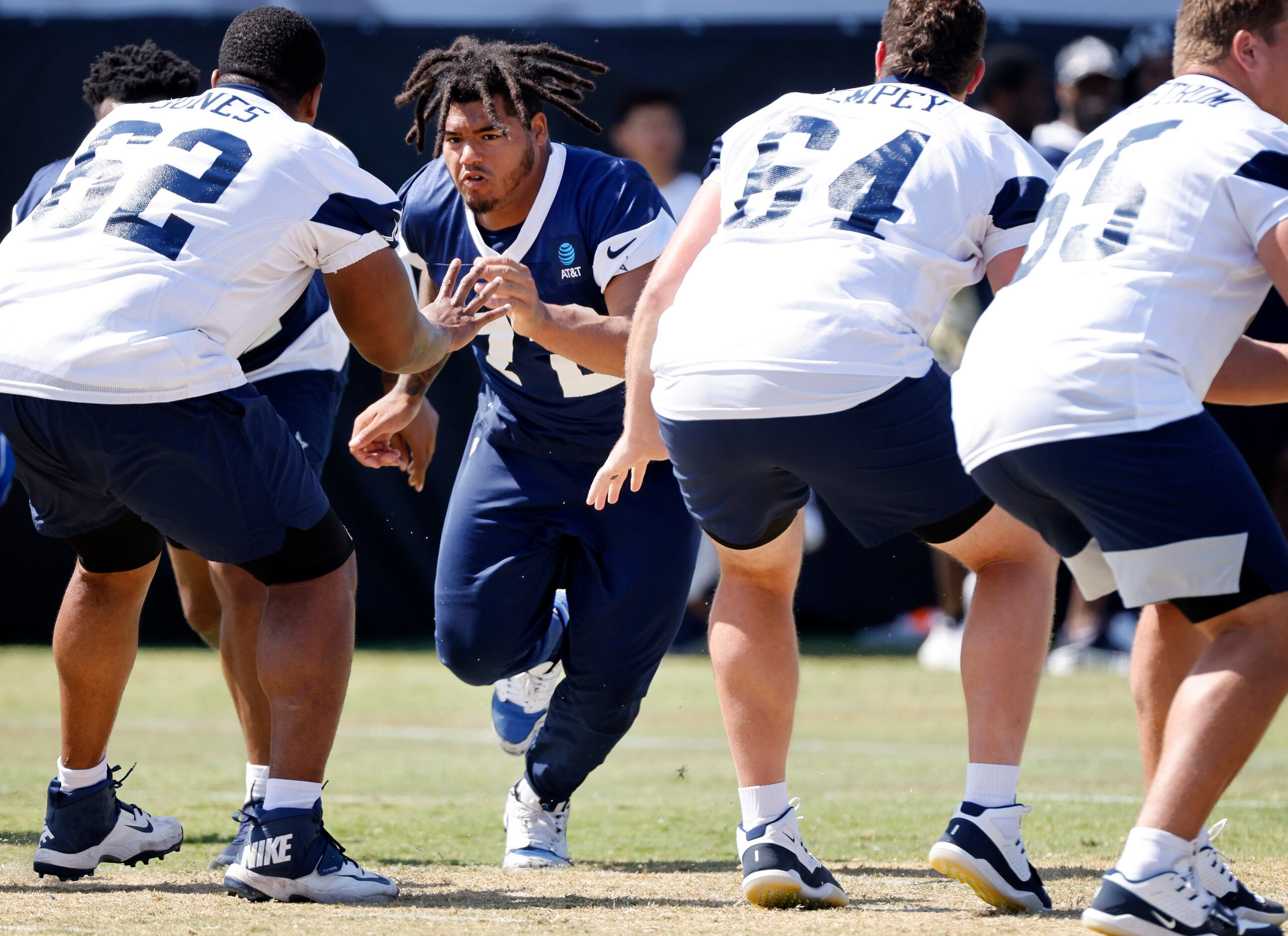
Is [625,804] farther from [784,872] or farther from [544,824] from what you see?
[784,872]

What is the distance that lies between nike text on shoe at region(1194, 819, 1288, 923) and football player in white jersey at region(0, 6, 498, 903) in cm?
191

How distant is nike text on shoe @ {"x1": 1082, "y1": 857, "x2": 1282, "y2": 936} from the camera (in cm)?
307

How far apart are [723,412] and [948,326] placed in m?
6.86

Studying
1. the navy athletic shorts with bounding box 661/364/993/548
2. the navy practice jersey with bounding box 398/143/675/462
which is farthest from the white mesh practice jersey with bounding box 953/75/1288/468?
the navy practice jersey with bounding box 398/143/675/462

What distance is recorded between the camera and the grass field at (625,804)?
3768 mm

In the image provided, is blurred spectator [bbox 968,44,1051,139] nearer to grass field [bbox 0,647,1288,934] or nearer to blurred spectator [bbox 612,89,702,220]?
blurred spectator [bbox 612,89,702,220]

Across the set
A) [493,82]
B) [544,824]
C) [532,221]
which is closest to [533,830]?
[544,824]

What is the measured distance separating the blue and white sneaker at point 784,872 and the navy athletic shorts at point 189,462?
134 cm

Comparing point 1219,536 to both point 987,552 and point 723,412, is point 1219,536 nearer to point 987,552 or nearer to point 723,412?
point 987,552

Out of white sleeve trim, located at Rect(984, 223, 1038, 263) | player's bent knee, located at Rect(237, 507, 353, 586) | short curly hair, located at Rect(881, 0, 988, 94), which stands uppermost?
short curly hair, located at Rect(881, 0, 988, 94)

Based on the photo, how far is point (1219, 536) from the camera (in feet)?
10.3

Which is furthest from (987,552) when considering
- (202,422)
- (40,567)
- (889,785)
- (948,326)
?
(40,567)

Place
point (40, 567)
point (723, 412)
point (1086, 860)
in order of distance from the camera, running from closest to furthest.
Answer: point (723, 412)
point (1086, 860)
point (40, 567)

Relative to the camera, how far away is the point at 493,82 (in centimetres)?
492
